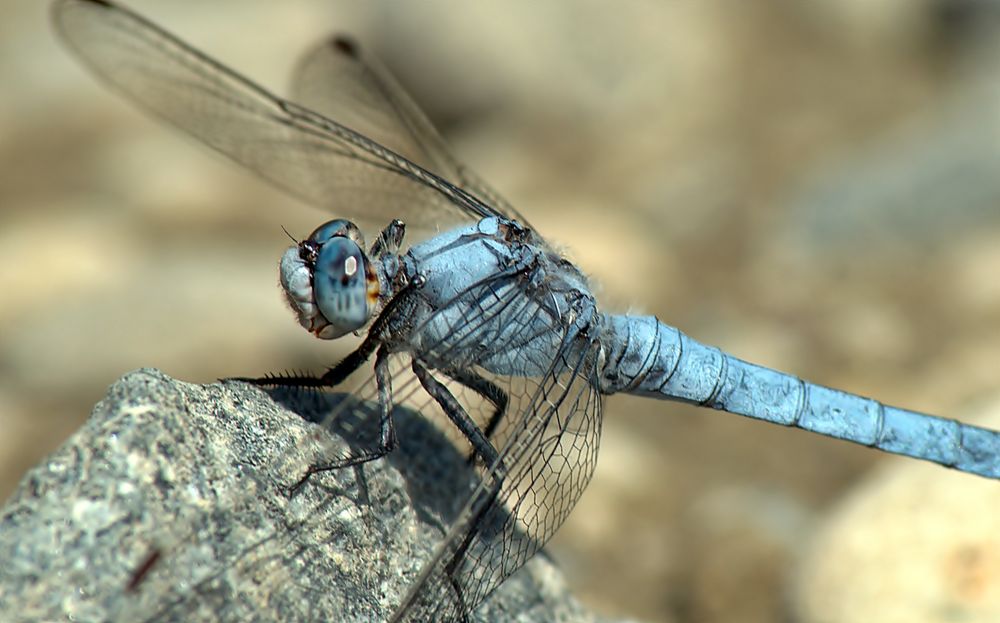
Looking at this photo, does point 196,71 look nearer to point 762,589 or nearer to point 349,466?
point 349,466

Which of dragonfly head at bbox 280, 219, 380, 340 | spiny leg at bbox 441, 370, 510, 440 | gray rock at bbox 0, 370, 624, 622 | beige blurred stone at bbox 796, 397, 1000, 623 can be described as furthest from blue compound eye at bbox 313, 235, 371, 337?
beige blurred stone at bbox 796, 397, 1000, 623

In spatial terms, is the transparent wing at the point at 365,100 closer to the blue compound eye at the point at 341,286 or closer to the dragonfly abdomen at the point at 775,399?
the dragonfly abdomen at the point at 775,399

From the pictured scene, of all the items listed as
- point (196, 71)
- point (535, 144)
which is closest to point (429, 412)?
point (196, 71)

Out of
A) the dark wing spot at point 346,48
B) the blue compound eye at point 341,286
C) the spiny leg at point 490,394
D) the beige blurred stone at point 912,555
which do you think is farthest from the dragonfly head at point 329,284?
the beige blurred stone at point 912,555

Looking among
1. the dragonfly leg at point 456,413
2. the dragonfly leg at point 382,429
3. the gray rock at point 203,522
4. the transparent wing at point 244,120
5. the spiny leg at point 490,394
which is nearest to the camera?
the gray rock at point 203,522

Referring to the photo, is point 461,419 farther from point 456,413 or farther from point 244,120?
point 244,120

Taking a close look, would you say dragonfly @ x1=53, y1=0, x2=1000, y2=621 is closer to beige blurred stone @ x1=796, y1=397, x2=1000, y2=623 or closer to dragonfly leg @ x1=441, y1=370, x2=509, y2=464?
dragonfly leg @ x1=441, y1=370, x2=509, y2=464

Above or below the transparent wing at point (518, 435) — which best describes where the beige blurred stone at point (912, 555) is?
above

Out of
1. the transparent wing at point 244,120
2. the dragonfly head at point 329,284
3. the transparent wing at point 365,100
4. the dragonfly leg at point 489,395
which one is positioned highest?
the transparent wing at point 365,100
